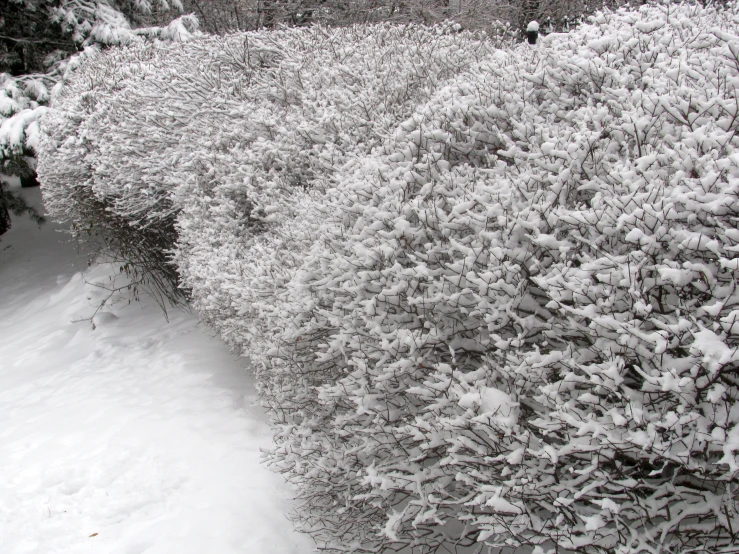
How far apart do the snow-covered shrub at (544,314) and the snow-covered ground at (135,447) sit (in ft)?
2.74

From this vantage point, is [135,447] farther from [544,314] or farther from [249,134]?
[544,314]

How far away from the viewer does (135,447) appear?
5.10 meters

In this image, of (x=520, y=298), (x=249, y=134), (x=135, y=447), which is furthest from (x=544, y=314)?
(x=135, y=447)

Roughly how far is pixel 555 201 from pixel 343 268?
4.22 ft

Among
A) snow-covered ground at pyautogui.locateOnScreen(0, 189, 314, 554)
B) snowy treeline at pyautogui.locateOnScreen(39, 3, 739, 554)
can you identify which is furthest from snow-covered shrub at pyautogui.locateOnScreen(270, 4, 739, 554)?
snow-covered ground at pyautogui.locateOnScreen(0, 189, 314, 554)

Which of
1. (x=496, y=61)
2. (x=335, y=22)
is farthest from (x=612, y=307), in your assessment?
(x=335, y=22)

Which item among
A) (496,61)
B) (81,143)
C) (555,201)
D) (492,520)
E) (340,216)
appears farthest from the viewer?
(81,143)

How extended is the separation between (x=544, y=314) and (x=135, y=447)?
4.22 meters

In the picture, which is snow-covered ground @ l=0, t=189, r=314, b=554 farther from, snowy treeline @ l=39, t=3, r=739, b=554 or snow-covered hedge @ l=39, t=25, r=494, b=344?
snow-covered hedge @ l=39, t=25, r=494, b=344

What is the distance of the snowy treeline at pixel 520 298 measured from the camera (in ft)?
6.92

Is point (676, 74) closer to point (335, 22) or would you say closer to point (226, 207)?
point (226, 207)

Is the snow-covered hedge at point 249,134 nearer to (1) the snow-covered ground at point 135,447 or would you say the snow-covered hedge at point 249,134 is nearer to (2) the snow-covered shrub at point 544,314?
(2) the snow-covered shrub at point 544,314

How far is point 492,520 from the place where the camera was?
2453mm

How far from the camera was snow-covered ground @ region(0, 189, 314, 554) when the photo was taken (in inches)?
162
